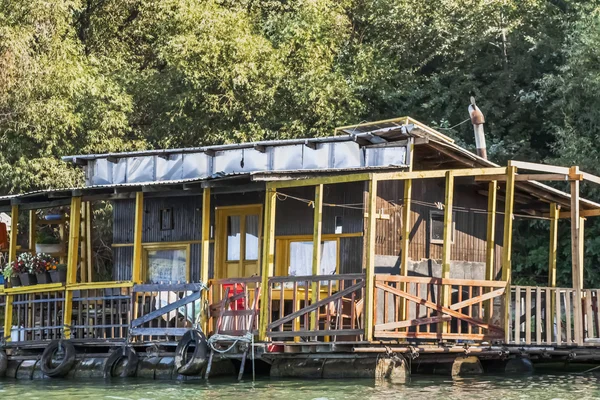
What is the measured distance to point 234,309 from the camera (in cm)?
1962

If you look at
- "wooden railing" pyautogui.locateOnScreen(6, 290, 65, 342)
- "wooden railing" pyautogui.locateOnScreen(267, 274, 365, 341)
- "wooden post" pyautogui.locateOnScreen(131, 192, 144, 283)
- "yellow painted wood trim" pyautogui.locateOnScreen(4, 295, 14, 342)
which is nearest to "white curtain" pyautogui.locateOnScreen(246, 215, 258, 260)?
"wooden railing" pyautogui.locateOnScreen(267, 274, 365, 341)

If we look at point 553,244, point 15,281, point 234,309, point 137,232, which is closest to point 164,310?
point 234,309

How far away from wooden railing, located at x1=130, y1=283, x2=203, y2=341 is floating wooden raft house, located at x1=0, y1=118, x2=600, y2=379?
1.6 inches

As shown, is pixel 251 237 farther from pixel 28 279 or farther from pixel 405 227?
pixel 28 279

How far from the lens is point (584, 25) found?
30.5 m

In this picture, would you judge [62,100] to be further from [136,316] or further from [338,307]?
[338,307]

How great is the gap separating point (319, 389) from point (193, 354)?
2944 millimetres

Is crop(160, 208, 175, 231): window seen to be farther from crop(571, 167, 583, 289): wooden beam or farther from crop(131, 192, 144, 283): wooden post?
crop(571, 167, 583, 289): wooden beam

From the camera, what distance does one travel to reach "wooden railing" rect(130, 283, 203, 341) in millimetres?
19812

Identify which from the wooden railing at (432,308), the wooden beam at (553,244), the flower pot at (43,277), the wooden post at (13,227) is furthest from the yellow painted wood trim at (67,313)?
the wooden beam at (553,244)

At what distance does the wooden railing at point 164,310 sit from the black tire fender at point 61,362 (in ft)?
4.37

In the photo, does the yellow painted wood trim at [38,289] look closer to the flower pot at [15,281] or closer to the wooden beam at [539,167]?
the flower pot at [15,281]

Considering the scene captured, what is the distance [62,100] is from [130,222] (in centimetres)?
915

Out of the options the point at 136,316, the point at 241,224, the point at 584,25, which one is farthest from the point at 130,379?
the point at 584,25
